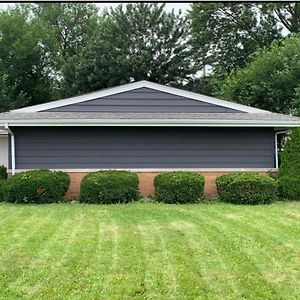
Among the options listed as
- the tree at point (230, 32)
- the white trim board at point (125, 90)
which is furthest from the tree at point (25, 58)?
the white trim board at point (125, 90)

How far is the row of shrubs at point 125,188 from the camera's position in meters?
13.1

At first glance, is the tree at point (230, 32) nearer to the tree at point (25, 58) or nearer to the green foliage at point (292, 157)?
the tree at point (25, 58)

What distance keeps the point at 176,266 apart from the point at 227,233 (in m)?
2.41

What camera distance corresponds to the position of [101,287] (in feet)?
17.3

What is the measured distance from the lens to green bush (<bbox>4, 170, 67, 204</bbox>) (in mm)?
13133

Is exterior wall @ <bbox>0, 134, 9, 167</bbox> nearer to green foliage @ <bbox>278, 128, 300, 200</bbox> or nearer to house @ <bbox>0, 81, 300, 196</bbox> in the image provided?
house @ <bbox>0, 81, 300, 196</bbox>

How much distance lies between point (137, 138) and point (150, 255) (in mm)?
8617

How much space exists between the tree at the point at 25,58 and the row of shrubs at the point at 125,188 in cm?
2438

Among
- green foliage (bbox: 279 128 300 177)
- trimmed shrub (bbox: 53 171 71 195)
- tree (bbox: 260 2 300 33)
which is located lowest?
trimmed shrub (bbox: 53 171 71 195)

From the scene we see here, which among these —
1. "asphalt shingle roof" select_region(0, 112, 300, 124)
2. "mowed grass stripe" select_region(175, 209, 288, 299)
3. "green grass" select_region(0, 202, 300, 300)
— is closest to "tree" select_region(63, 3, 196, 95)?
"asphalt shingle roof" select_region(0, 112, 300, 124)

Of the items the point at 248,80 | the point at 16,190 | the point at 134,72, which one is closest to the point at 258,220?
the point at 16,190

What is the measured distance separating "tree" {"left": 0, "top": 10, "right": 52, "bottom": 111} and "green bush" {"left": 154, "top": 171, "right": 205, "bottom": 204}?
25.3 metres

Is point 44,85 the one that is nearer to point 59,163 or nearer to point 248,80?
point 248,80

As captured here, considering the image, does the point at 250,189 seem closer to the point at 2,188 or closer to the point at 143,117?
the point at 143,117
